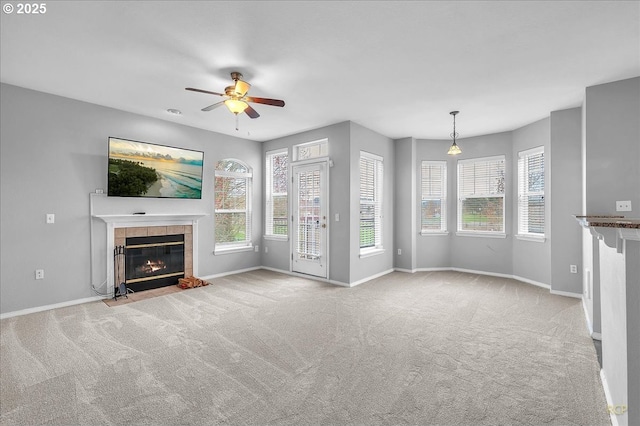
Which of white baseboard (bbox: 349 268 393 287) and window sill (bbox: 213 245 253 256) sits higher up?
window sill (bbox: 213 245 253 256)

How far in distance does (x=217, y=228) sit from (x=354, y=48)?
4.30m

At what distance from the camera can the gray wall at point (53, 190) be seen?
3.64 meters

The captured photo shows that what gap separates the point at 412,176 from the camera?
619cm

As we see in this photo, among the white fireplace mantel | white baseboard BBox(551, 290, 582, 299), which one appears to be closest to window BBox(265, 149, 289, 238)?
the white fireplace mantel

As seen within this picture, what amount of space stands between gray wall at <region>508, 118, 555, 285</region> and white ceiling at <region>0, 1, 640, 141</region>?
29.6 inches

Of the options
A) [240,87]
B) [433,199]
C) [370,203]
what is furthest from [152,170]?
[433,199]

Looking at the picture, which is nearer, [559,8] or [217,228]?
[559,8]

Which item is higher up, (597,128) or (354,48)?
(354,48)

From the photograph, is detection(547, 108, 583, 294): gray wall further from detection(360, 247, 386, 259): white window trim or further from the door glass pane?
the door glass pane

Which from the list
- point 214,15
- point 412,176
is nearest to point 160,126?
point 214,15

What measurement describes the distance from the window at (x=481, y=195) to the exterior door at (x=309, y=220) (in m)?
2.99

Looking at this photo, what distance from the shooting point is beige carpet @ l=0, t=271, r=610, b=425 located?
196 centimetres

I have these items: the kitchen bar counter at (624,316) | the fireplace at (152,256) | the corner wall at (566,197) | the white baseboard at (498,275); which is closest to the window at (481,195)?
the white baseboard at (498,275)

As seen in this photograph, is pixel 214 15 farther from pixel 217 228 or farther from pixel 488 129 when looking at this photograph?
pixel 488 129
